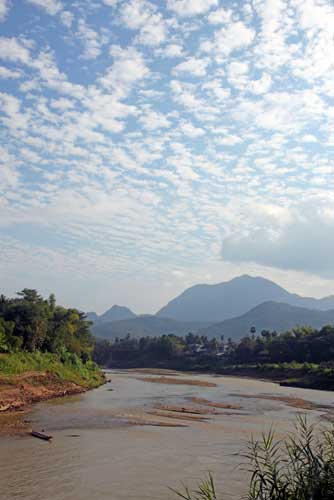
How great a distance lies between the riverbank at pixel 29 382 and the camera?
3164 centimetres

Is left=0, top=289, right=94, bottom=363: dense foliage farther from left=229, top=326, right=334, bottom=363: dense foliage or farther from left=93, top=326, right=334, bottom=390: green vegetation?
left=229, top=326, right=334, bottom=363: dense foliage

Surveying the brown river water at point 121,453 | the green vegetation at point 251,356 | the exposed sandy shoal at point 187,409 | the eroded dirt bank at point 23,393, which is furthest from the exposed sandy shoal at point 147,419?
the green vegetation at point 251,356

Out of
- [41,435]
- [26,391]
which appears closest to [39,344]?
[26,391]

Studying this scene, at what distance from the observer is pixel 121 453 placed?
21500 millimetres

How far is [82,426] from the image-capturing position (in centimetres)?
2827

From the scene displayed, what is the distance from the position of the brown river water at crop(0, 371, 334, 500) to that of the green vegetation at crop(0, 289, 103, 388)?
7.87 metres

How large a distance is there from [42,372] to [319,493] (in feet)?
132

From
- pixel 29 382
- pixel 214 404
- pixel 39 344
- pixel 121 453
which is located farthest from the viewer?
pixel 39 344

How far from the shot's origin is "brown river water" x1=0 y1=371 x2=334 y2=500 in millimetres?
16281

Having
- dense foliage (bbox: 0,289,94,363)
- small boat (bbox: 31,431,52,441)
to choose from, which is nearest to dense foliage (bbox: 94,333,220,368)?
dense foliage (bbox: 0,289,94,363)

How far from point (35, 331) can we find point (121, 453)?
101 feet

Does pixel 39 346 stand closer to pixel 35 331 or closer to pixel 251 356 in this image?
pixel 35 331

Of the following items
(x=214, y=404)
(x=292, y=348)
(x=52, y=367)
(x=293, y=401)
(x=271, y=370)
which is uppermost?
(x=292, y=348)

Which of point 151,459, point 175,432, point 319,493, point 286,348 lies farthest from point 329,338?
point 319,493
